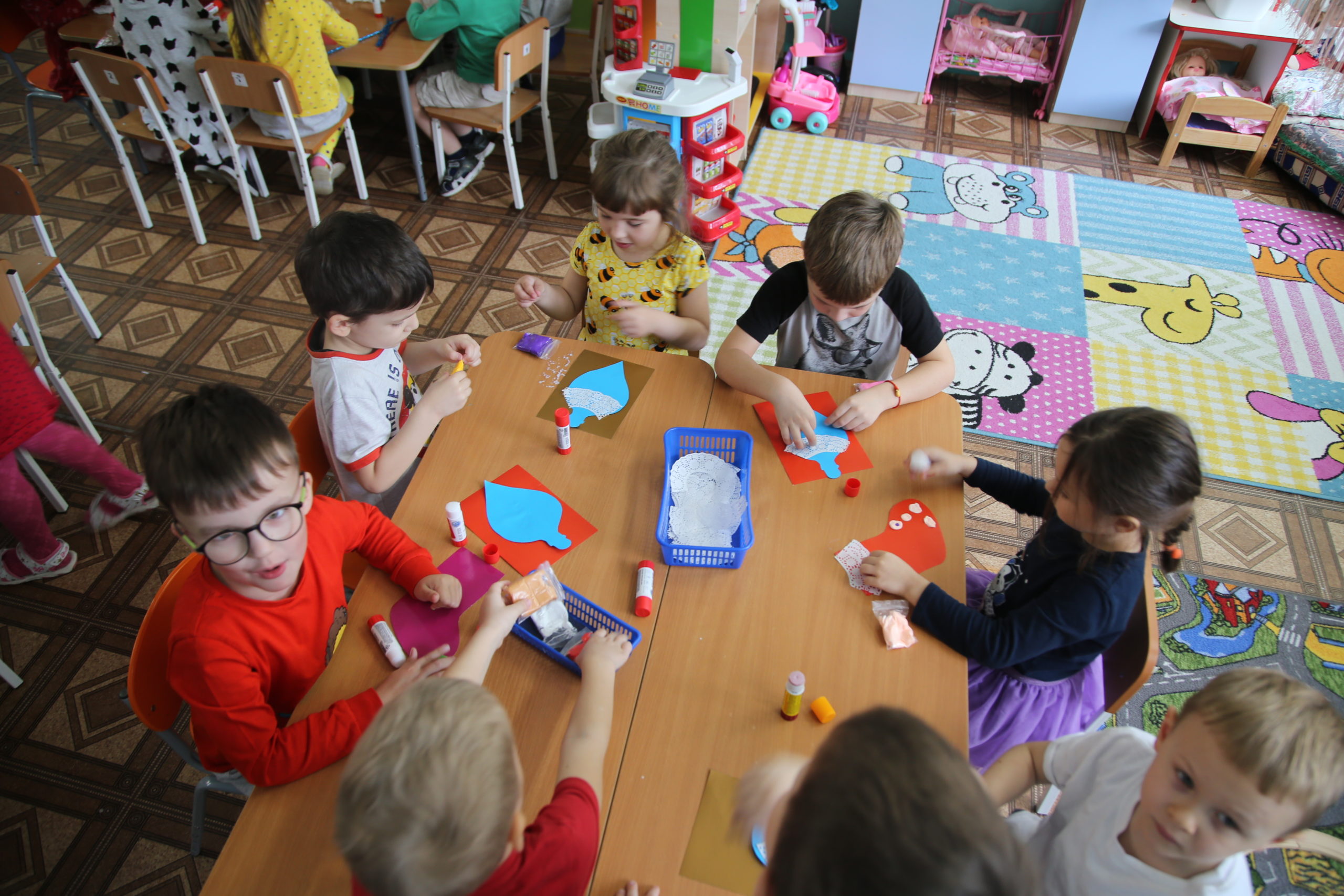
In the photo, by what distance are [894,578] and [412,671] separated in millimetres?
839

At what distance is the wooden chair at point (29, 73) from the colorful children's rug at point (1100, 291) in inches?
125

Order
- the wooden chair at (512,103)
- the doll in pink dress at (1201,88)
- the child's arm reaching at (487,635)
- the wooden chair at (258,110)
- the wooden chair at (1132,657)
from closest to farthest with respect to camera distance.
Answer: the child's arm reaching at (487,635)
the wooden chair at (1132,657)
the wooden chair at (258,110)
the wooden chair at (512,103)
the doll in pink dress at (1201,88)

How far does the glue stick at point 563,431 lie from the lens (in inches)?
64.9

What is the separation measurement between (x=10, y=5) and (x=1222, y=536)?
19.5 ft

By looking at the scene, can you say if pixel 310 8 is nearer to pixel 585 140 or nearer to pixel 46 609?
pixel 585 140

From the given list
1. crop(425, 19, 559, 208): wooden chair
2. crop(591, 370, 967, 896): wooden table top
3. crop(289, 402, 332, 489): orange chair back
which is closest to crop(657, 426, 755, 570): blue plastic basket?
crop(591, 370, 967, 896): wooden table top

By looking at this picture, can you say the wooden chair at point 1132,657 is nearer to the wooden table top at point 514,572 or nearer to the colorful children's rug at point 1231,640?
the colorful children's rug at point 1231,640

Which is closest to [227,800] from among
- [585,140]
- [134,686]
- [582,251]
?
[134,686]

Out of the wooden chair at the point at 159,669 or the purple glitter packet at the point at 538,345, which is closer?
the wooden chair at the point at 159,669

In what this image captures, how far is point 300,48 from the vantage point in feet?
10.7

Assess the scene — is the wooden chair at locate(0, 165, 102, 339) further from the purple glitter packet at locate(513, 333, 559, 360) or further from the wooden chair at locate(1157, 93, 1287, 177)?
the wooden chair at locate(1157, 93, 1287, 177)

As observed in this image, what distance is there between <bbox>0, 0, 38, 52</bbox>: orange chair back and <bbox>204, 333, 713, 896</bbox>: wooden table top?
13.4 feet

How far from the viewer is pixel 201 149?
347 centimetres

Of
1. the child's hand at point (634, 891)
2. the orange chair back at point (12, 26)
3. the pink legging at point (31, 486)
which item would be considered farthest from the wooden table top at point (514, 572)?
the orange chair back at point (12, 26)
